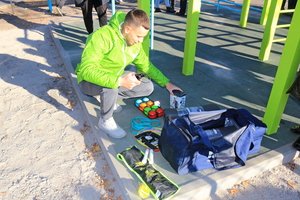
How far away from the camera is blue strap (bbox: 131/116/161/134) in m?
2.77

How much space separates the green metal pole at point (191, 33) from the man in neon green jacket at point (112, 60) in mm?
1074

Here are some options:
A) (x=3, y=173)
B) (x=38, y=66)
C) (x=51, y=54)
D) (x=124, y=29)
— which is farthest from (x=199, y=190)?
(x=51, y=54)

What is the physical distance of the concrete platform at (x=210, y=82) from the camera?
2254 millimetres

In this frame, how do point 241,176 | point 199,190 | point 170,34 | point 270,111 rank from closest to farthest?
point 199,190
point 241,176
point 270,111
point 170,34

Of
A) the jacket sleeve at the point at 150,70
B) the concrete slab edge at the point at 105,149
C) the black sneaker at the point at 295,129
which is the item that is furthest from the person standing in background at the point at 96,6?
the black sneaker at the point at 295,129

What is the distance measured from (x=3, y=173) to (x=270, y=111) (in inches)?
96.9

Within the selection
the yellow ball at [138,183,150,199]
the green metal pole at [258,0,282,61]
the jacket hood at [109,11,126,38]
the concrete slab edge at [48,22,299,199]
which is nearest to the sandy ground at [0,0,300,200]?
the concrete slab edge at [48,22,299,199]

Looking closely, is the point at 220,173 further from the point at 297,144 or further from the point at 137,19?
the point at 137,19

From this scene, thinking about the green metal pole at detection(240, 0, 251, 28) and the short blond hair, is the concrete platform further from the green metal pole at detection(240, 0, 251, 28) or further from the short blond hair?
the short blond hair

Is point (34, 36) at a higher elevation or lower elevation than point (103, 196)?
higher

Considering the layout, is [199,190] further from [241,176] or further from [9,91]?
[9,91]

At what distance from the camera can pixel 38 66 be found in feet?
14.5

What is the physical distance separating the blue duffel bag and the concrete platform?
3.3 inches

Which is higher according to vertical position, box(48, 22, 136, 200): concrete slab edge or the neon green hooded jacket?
the neon green hooded jacket
